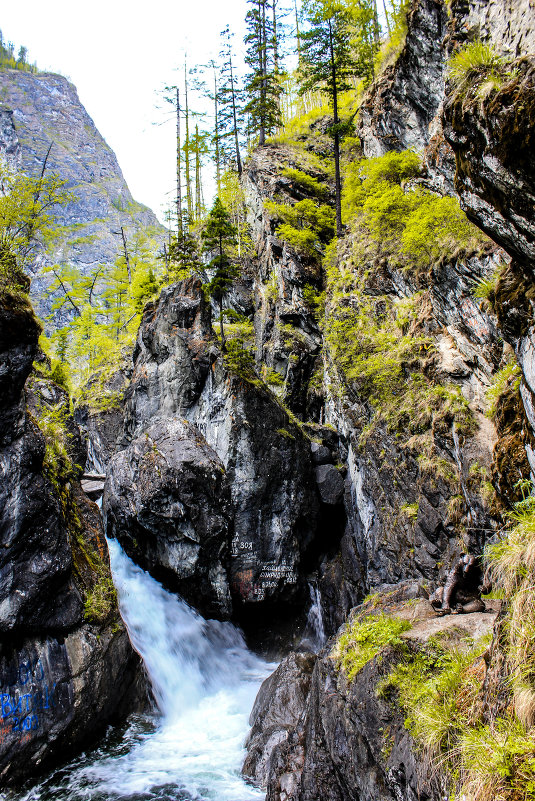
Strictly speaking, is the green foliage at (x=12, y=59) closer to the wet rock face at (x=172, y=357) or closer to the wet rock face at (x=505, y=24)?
the wet rock face at (x=172, y=357)

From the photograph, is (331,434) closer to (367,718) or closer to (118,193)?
(367,718)

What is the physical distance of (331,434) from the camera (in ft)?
60.7

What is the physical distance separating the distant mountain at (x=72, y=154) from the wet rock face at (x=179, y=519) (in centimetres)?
6091

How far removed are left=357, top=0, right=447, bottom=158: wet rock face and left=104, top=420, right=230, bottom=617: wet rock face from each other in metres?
15.5

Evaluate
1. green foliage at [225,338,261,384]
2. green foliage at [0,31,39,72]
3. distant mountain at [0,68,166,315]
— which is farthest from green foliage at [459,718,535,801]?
green foliage at [0,31,39,72]

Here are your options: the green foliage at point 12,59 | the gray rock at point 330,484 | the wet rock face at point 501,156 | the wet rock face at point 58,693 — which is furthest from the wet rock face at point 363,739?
the green foliage at point 12,59

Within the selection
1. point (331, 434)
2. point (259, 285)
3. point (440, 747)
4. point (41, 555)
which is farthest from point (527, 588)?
point (259, 285)

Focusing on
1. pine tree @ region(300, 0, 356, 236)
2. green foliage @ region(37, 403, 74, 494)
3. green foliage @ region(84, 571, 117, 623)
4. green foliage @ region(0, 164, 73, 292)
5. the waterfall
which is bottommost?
the waterfall

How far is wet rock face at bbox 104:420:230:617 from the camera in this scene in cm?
1431

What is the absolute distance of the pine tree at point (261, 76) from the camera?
27844mm

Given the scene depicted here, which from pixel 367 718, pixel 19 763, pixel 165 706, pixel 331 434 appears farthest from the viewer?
pixel 331 434

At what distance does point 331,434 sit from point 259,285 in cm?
1029

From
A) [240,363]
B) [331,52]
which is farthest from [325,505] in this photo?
[331,52]

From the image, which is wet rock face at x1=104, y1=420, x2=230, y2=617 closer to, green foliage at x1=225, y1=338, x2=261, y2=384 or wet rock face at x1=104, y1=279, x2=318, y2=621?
wet rock face at x1=104, y1=279, x2=318, y2=621
